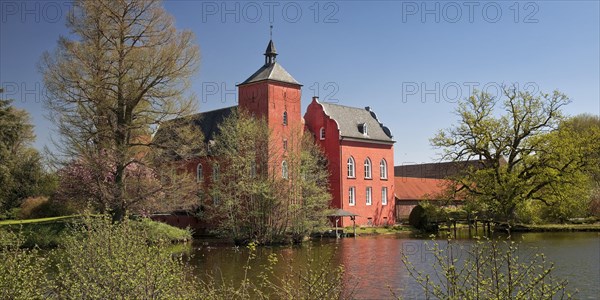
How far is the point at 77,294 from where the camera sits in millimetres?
7785

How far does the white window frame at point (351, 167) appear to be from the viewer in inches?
1745

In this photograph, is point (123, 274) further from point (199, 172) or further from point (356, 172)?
point (356, 172)

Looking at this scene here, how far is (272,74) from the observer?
1548 inches

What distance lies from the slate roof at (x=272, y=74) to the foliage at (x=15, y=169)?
771 inches

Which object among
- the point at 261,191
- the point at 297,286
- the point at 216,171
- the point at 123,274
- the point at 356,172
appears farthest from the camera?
the point at 356,172

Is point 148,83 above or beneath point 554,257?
above

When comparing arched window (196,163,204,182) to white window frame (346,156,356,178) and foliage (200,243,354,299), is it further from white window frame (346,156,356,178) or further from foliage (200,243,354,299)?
foliage (200,243,354,299)

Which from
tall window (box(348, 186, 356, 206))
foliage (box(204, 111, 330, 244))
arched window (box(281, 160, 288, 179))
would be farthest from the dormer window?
arched window (box(281, 160, 288, 179))

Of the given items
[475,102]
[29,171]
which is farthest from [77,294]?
[29,171]

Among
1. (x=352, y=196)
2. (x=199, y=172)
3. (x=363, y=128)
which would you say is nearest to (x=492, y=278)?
(x=352, y=196)

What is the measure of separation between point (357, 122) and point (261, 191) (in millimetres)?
17724

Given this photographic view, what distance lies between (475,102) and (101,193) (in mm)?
25310

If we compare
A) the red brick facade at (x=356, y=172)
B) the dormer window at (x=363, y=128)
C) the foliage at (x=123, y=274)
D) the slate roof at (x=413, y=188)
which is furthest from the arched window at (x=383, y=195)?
the foliage at (x=123, y=274)

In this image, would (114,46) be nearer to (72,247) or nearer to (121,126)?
(121,126)
